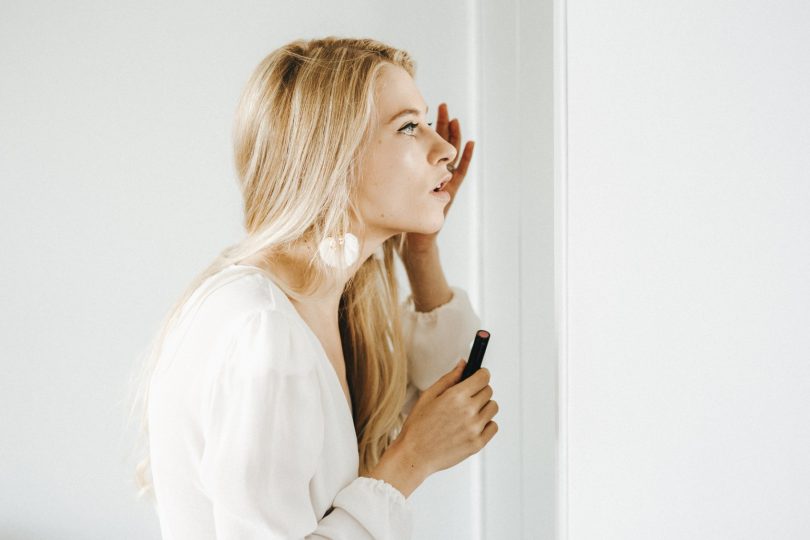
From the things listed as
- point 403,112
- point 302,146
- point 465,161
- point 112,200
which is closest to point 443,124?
point 465,161

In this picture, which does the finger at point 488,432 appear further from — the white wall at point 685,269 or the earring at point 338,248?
the earring at point 338,248

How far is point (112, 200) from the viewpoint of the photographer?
4.62 ft

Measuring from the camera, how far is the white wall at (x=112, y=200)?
139 centimetres

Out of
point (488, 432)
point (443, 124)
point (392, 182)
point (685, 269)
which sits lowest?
point (488, 432)

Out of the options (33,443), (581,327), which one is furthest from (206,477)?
(33,443)

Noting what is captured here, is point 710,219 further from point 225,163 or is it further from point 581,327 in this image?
point 225,163

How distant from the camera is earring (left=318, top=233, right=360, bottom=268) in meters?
0.88

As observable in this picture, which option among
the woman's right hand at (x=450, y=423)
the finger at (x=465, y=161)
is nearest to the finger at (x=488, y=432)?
the woman's right hand at (x=450, y=423)

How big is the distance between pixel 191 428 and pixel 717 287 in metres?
0.58

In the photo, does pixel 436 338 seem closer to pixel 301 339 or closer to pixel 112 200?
pixel 301 339

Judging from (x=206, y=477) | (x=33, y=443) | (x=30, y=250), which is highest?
(x=30, y=250)

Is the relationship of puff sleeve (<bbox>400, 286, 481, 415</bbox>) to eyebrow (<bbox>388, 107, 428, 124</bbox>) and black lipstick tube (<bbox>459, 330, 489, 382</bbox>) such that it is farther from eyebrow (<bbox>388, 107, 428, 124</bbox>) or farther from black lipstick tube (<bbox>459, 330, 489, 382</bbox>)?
eyebrow (<bbox>388, 107, 428, 124</bbox>)

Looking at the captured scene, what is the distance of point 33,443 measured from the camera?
142 centimetres

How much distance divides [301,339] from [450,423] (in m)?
0.23
